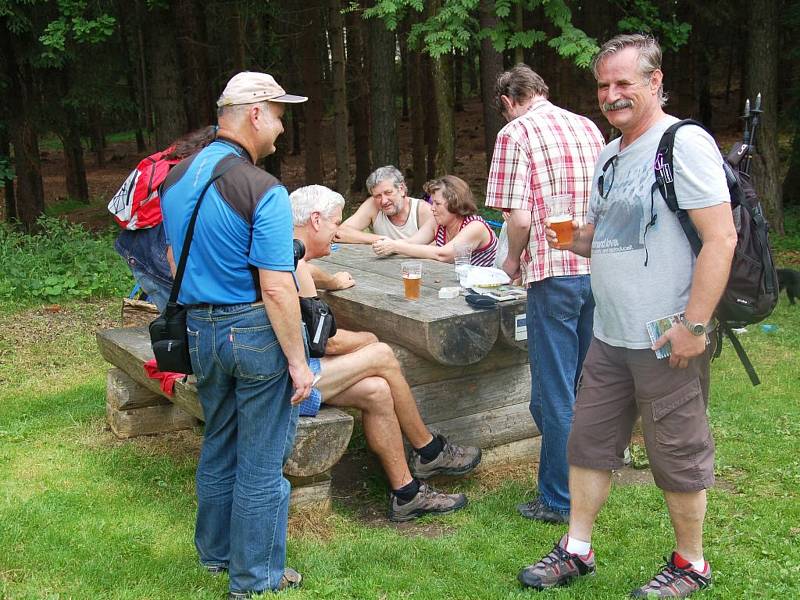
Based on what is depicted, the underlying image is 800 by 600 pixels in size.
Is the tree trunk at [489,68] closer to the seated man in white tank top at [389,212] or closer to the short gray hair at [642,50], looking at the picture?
the seated man in white tank top at [389,212]

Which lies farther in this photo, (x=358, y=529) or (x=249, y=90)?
(x=358, y=529)

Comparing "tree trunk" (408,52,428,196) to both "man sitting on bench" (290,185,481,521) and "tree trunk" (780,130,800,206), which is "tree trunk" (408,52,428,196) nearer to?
"tree trunk" (780,130,800,206)

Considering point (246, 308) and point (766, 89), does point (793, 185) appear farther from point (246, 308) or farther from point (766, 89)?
point (246, 308)

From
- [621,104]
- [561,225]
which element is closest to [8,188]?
[561,225]

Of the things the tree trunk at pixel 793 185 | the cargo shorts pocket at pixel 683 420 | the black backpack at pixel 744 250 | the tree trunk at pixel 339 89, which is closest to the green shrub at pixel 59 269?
the tree trunk at pixel 339 89

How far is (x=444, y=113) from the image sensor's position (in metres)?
10.8

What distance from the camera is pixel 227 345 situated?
297cm

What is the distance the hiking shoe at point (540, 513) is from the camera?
403 cm

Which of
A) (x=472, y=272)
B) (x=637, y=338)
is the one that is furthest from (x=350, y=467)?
(x=637, y=338)

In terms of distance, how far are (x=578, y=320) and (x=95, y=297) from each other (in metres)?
6.02

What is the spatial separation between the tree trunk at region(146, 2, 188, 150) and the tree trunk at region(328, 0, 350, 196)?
2.15 m

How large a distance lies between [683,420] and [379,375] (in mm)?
1545

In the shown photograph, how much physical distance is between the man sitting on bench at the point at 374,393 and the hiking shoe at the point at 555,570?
0.95 m

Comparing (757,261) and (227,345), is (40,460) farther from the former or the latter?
(757,261)
